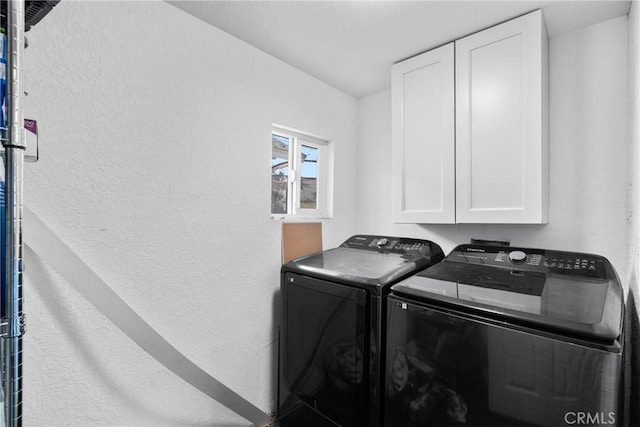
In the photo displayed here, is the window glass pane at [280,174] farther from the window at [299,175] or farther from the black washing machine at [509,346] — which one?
the black washing machine at [509,346]

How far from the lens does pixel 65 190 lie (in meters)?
1.08

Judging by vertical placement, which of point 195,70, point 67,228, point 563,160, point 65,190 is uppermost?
point 195,70

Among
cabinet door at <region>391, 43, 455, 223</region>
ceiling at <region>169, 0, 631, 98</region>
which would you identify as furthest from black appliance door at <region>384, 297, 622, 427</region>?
ceiling at <region>169, 0, 631, 98</region>

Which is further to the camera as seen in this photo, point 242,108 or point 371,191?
point 371,191

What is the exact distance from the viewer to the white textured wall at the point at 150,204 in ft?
3.46

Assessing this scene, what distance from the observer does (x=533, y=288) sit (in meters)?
1.04

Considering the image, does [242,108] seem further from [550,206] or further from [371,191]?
[550,206]

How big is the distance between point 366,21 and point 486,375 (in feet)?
5.08

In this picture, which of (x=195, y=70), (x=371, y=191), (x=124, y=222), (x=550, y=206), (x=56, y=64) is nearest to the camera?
(x=56, y=64)

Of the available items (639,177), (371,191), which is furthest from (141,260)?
(639,177)

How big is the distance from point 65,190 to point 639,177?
82.2 inches

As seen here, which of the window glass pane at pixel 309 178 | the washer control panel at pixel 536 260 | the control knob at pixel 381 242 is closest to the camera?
the washer control panel at pixel 536 260

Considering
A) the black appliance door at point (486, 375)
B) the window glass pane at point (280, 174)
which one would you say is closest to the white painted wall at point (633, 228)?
the black appliance door at point (486, 375)

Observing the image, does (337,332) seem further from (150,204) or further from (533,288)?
(150,204)
